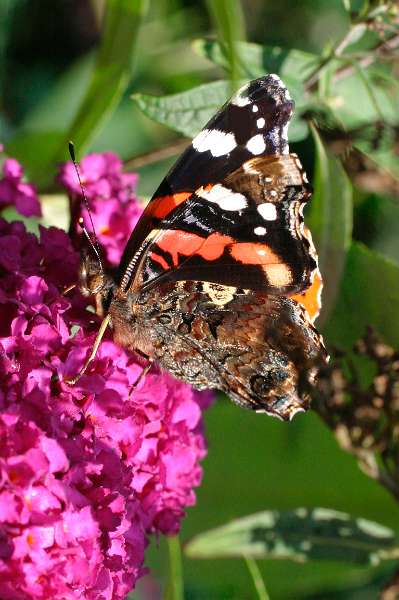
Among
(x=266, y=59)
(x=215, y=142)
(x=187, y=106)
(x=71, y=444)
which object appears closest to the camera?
(x=71, y=444)

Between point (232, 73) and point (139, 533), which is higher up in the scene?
point (232, 73)

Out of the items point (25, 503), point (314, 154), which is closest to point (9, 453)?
point (25, 503)

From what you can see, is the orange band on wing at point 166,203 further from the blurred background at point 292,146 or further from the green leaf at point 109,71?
the green leaf at point 109,71

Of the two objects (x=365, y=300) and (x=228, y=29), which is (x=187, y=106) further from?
(x=365, y=300)

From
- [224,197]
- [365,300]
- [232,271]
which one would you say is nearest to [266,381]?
[232,271]

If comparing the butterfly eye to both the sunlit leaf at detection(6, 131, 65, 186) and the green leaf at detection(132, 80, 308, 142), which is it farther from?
the sunlit leaf at detection(6, 131, 65, 186)

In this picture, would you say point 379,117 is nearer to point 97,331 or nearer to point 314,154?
point 314,154

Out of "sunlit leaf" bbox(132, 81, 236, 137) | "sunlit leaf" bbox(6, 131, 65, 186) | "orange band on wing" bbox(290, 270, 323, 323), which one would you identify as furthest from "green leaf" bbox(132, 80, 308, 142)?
"sunlit leaf" bbox(6, 131, 65, 186)
